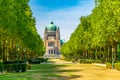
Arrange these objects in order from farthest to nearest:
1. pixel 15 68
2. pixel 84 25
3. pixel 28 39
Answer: pixel 84 25
pixel 28 39
pixel 15 68

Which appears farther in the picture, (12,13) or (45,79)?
(12,13)

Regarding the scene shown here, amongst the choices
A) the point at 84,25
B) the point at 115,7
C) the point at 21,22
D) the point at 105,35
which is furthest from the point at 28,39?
the point at 84,25

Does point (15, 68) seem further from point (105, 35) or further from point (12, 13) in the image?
point (105, 35)

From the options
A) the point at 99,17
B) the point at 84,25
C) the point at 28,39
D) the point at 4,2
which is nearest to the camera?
the point at 4,2

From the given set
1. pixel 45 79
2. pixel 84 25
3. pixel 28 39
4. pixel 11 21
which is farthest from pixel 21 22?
pixel 84 25

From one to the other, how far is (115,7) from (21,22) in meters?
14.2

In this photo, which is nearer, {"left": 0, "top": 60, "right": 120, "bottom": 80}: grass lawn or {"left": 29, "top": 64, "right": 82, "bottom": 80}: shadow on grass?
{"left": 0, "top": 60, "right": 120, "bottom": 80}: grass lawn

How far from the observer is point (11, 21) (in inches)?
1982

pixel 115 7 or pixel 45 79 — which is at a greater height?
pixel 115 7

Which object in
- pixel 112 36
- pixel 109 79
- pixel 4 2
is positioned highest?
pixel 4 2

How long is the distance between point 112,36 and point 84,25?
1568 inches

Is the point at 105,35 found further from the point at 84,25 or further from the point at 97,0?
the point at 84,25

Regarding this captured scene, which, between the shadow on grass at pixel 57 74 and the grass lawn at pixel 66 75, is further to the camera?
the shadow on grass at pixel 57 74

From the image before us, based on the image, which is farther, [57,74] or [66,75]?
[57,74]
